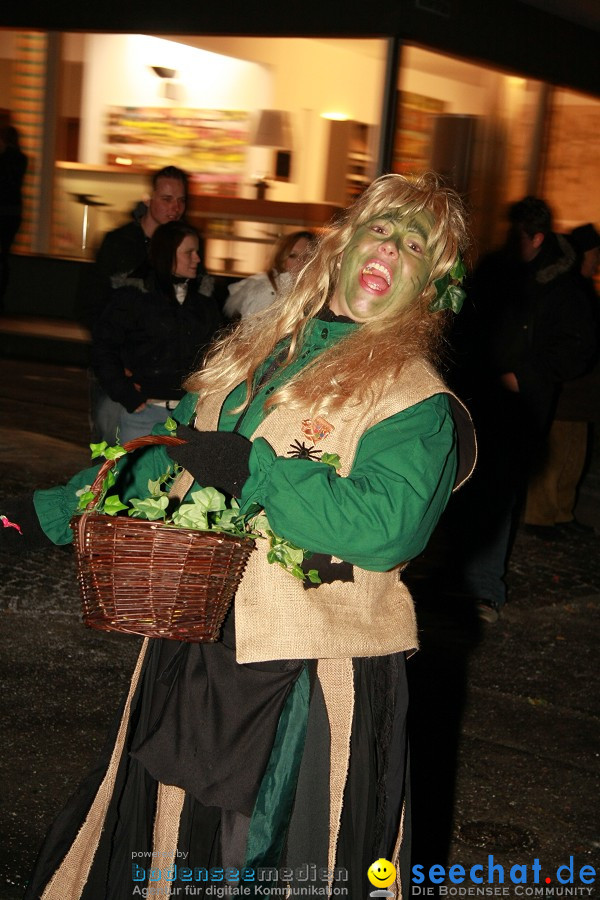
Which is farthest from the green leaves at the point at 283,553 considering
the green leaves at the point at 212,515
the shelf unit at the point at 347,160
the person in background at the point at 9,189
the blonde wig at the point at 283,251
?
the person in background at the point at 9,189

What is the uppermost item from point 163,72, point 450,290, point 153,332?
point 163,72

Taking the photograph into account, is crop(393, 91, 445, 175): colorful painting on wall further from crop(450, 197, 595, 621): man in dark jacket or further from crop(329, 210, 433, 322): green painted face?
crop(329, 210, 433, 322): green painted face

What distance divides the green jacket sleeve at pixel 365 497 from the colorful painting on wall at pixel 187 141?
1230 cm

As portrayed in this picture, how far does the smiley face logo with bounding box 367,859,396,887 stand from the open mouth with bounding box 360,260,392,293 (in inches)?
50.1

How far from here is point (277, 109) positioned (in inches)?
544

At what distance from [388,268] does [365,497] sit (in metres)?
0.67

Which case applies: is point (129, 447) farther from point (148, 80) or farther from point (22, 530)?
point (148, 80)

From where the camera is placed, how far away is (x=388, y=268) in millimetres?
2633

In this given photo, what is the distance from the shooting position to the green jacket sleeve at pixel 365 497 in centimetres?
218

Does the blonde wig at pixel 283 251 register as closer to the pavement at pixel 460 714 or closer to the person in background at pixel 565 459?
the pavement at pixel 460 714

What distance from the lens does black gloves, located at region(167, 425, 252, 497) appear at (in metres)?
2.29

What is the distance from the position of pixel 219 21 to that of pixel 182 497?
12.5m

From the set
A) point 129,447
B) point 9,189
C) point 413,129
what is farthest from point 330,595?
point 9,189

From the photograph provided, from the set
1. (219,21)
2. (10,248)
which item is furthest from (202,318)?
(10,248)
